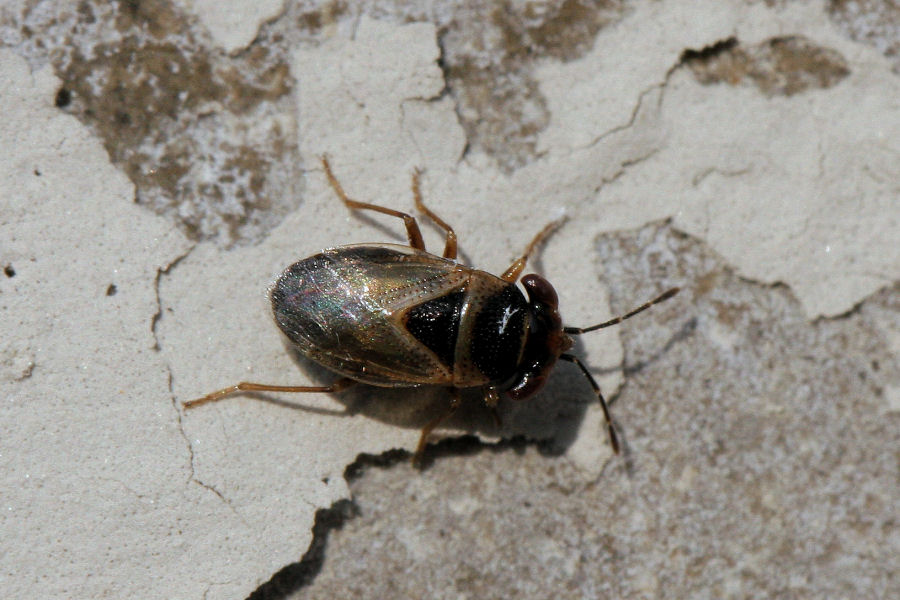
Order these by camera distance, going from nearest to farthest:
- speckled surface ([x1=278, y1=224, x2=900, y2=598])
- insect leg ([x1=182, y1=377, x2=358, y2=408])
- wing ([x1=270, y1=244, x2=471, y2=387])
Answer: wing ([x1=270, y1=244, x2=471, y2=387]) → insect leg ([x1=182, y1=377, x2=358, y2=408]) → speckled surface ([x1=278, y1=224, x2=900, y2=598])

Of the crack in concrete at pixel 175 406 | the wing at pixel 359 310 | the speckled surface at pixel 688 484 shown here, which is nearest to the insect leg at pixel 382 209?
the wing at pixel 359 310

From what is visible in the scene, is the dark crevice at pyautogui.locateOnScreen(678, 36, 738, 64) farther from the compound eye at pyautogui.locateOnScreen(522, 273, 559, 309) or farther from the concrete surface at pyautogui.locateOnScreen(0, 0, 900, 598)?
the compound eye at pyautogui.locateOnScreen(522, 273, 559, 309)

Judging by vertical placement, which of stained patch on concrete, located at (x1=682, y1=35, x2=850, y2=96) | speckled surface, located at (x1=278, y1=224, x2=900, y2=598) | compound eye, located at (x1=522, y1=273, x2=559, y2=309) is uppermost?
stained patch on concrete, located at (x1=682, y1=35, x2=850, y2=96)

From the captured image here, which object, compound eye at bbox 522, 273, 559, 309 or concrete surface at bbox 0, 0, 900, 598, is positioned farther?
compound eye at bbox 522, 273, 559, 309

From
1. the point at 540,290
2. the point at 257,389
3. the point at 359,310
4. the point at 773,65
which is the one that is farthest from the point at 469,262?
the point at 773,65

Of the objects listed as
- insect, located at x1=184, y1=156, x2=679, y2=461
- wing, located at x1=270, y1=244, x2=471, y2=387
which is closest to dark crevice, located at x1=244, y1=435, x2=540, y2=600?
insect, located at x1=184, y1=156, x2=679, y2=461

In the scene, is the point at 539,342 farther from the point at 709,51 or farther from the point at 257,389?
the point at 709,51
